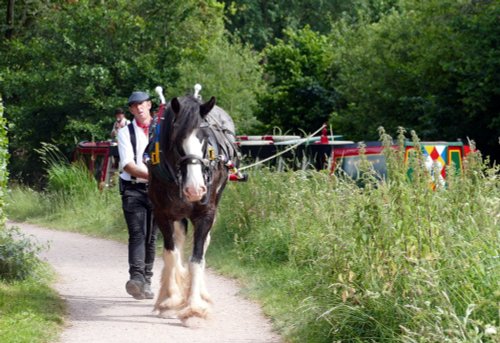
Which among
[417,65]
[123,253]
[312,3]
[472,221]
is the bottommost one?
[123,253]

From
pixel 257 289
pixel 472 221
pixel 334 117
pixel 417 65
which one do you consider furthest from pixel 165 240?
pixel 334 117

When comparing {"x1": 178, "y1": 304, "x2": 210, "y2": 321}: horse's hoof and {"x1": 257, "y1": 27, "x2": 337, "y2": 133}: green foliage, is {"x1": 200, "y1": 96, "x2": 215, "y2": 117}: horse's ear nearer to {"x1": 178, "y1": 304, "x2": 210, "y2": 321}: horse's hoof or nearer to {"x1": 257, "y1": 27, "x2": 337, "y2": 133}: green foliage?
{"x1": 178, "y1": 304, "x2": 210, "y2": 321}: horse's hoof

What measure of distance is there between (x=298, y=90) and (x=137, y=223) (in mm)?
28153

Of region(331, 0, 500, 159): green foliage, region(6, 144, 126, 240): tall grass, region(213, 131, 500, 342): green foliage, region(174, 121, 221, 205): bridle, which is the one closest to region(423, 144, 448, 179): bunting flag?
region(213, 131, 500, 342): green foliage

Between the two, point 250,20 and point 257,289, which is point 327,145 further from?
point 250,20

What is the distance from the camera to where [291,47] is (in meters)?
40.2

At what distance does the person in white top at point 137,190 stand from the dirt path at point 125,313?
298 millimetres

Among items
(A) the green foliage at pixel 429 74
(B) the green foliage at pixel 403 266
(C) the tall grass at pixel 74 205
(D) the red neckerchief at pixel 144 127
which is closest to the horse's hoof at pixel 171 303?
(B) the green foliage at pixel 403 266

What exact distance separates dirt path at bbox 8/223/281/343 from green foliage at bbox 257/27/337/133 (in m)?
23.7

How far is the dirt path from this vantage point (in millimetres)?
8852

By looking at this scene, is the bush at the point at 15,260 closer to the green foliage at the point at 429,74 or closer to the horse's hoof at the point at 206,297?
the horse's hoof at the point at 206,297

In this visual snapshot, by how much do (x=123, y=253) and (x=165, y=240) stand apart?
5732mm

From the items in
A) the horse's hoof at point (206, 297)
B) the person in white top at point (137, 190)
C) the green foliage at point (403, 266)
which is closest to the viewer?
the green foliage at point (403, 266)

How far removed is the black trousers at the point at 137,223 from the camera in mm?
10609
